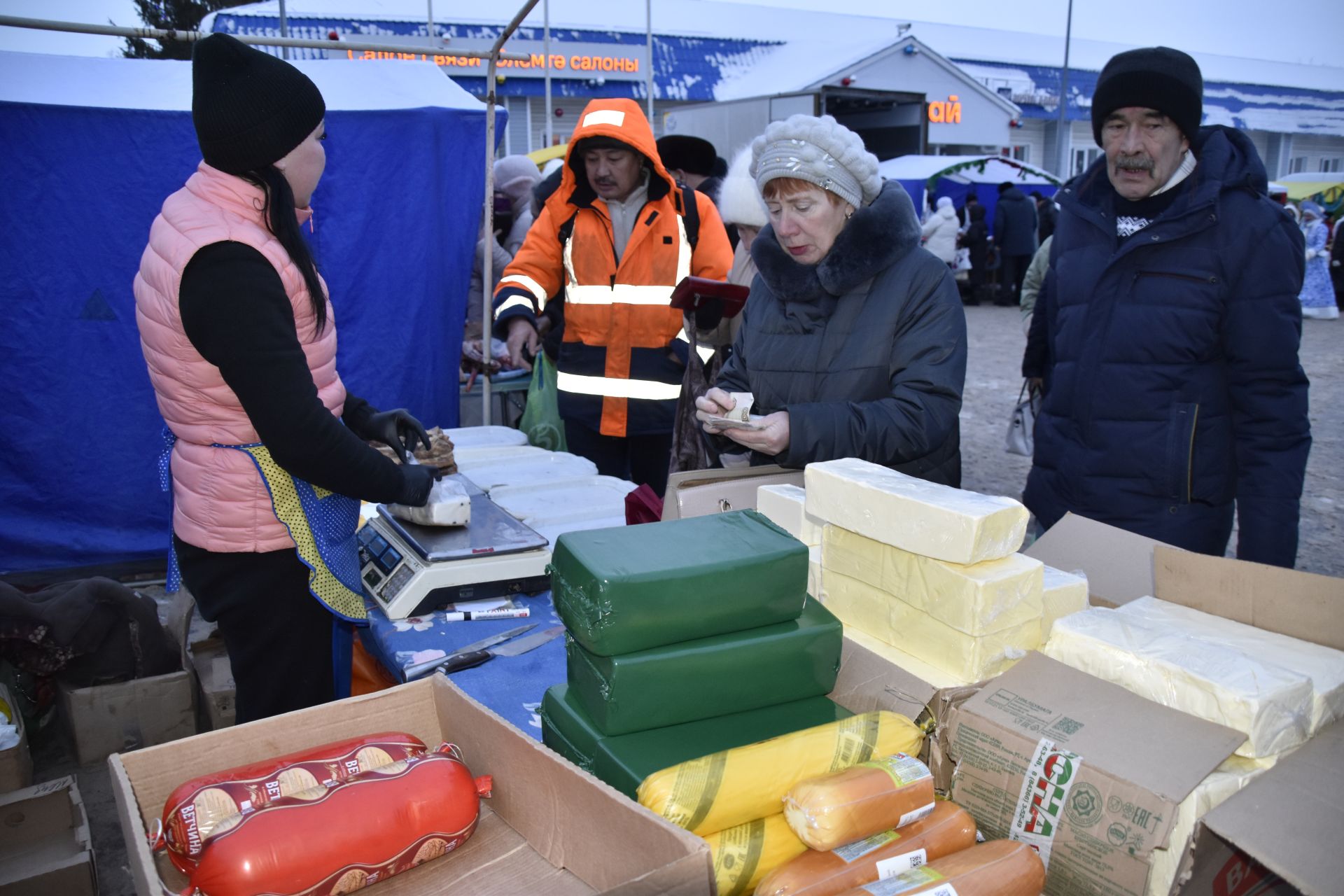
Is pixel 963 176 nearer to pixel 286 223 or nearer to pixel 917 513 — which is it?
pixel 286 223

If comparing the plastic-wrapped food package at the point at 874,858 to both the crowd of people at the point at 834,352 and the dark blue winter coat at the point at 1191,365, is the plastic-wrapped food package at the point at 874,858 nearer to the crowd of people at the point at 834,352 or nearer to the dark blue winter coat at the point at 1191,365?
the crowd of people at the point at 834,352

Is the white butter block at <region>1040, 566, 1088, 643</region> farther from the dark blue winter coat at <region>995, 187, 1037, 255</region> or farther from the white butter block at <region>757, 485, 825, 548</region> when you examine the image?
the dark blue winter coat at <region>995, 187, 1037, 255</region>

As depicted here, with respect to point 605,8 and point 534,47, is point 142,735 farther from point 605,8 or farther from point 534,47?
point 605,8

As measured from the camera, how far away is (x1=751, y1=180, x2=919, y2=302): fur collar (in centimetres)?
215

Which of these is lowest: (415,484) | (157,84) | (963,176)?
(415,484)

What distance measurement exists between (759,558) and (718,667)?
0.16m

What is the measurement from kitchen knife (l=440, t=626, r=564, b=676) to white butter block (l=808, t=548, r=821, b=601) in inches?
27.2

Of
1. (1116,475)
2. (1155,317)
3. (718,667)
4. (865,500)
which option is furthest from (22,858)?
(1155,317)

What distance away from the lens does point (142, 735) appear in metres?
3.37

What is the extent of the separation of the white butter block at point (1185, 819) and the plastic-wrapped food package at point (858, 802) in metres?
0.27

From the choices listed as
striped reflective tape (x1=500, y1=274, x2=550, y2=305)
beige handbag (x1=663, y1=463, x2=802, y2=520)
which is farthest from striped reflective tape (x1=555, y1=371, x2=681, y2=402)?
beige handbag (x1=663, y1=463, x2=802, y2=520)

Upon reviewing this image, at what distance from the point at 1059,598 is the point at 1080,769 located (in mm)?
413

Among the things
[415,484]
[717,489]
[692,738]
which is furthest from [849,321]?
[692,738]

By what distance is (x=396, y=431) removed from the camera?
7.59 ft
